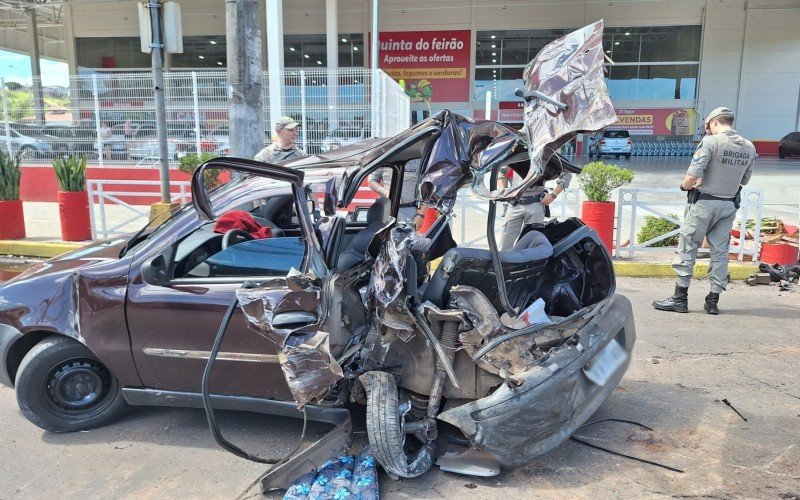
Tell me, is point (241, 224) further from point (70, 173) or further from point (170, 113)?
point (170, 113)

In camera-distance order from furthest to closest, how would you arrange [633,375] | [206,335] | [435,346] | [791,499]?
[633,375] → [206,335] → [435,346] → [791,499]

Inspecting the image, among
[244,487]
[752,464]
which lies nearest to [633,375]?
[752,464]

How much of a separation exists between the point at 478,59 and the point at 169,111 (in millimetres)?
22788

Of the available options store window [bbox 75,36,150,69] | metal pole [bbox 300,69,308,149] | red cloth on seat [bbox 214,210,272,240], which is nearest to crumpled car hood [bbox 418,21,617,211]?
red cloth on seat [bbox 214,210,272,240]

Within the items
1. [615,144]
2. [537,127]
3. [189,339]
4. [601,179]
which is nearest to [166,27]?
[189,339]

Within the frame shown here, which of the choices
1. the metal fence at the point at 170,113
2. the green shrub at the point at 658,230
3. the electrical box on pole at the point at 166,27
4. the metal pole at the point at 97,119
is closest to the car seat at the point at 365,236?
the electrical box on pole at the point at 166,27

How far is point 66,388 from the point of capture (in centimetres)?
366

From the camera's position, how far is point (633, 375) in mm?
4539

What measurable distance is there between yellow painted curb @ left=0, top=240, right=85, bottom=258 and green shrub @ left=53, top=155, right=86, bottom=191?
87cm

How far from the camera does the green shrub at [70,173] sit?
8781 millimetres

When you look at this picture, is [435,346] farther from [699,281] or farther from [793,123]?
[793,123]

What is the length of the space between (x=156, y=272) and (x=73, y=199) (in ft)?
21.4

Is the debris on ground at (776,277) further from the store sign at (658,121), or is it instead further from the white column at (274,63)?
the store sign at (658,121)

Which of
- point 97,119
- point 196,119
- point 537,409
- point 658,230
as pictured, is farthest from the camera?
point 97,119
